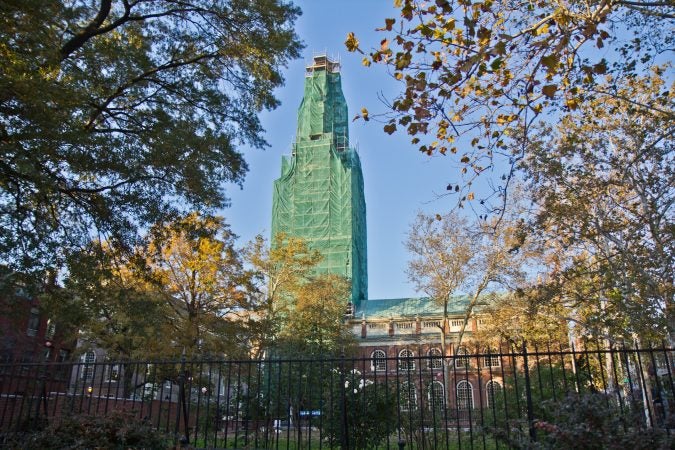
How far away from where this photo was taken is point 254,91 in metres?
13.0

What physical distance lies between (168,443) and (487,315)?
26362 mm

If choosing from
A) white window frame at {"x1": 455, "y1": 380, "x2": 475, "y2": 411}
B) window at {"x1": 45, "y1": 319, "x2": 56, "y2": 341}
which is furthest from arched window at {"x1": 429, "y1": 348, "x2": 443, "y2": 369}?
window at {"x1": 45, "y1": 319, "x2": 56, "y2": 341}

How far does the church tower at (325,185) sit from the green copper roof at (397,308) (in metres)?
1.84

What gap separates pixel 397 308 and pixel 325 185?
16.3 m

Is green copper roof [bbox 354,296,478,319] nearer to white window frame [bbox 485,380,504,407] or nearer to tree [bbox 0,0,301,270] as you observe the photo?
white window frame [bbox 485,380,504,407]

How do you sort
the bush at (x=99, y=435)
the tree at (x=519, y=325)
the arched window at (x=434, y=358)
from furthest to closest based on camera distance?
1. the tree at (x=519, y=325)
2. the arched window at (x=434, y=358)
3. the bush at (x=99, y=435)

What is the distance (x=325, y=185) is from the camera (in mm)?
49031

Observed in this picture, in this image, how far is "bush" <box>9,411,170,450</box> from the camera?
7.08m

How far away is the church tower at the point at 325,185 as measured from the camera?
48.1 metres

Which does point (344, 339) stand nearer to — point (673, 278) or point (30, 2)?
point (673, 278)

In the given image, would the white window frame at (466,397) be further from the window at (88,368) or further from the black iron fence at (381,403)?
the window at (88,368)

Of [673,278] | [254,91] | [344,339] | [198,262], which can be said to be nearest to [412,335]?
[344,339]

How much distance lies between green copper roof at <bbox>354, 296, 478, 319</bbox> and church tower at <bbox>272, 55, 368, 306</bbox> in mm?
1840

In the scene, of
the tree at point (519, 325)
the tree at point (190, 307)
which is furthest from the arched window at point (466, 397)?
the tree at point (190, 307)
